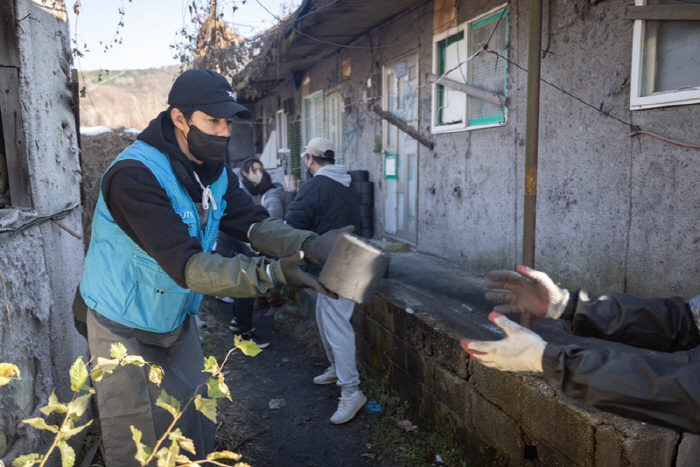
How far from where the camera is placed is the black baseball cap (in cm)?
233

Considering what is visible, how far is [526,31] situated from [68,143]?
Result: 391 centimetres

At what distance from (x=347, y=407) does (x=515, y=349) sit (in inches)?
100

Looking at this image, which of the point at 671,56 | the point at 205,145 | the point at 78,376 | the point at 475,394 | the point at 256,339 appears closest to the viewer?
the point at 78,376

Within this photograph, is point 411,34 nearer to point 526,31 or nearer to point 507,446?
point 526,31

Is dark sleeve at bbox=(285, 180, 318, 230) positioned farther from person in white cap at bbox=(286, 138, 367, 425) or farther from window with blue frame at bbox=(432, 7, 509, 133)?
window with blue frame at bbox=(432, 7, 509, 133)

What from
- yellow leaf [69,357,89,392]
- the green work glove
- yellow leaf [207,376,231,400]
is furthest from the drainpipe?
yellow leaf [69,357,89,392]

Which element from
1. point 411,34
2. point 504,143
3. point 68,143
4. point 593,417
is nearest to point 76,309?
point 68,143

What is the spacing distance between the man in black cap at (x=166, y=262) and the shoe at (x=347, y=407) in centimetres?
160

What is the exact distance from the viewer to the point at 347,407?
407cm

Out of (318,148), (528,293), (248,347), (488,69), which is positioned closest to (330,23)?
(488,69)

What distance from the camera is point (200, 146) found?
2.41m

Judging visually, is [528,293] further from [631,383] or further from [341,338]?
[341,338]

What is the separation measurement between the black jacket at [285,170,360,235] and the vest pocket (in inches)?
79.6

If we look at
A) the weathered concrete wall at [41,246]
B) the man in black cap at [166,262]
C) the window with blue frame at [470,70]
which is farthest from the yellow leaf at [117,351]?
the window with blue frame at [470,70]
